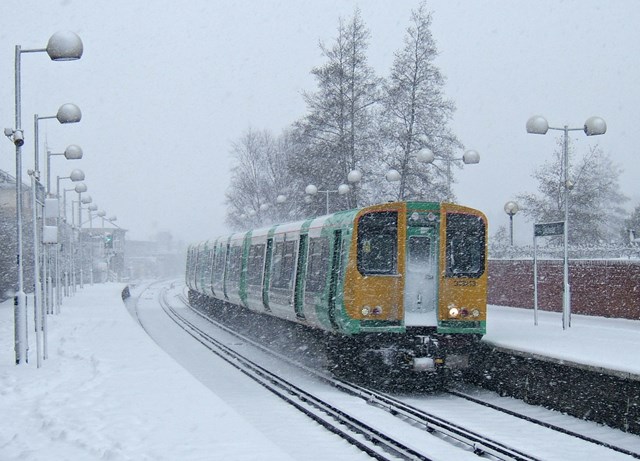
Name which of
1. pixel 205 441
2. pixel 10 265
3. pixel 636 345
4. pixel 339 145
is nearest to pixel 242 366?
pixel 636 345

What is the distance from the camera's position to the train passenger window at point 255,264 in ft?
70.9

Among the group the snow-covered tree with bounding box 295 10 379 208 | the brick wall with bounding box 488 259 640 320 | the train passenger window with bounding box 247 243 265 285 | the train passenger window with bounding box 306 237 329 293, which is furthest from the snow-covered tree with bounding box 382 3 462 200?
the train passenger window with bounding box 306 237 329 293

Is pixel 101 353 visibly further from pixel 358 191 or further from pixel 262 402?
pixel 358 191

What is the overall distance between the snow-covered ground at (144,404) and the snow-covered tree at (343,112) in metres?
21.7

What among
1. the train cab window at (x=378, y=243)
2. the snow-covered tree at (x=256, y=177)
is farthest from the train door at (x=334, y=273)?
the snow-covered tree at (x=256, y=177)

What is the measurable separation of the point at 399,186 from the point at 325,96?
590 centimetres

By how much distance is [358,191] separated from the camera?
39.6 meters

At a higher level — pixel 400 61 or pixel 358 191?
pixel 400 61

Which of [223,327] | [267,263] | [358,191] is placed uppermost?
[358,191]

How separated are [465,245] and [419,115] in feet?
75.4

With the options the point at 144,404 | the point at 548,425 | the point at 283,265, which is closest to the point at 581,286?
the point at 283,265

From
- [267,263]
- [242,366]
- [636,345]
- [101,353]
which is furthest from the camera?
[267,263]

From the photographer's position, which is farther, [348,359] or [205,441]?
[348,359]

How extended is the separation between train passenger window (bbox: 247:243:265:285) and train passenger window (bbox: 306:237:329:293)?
5084 millimetres
